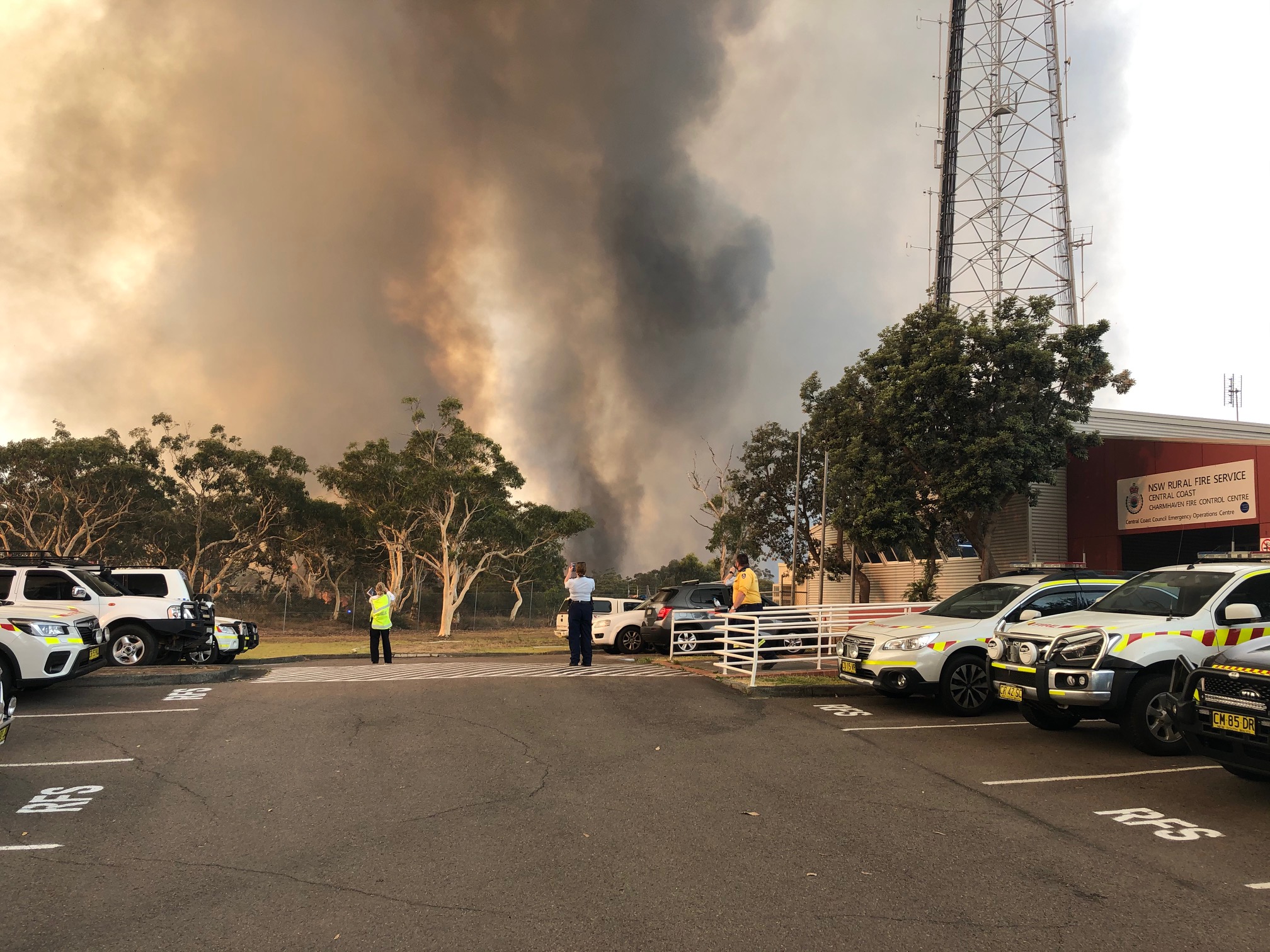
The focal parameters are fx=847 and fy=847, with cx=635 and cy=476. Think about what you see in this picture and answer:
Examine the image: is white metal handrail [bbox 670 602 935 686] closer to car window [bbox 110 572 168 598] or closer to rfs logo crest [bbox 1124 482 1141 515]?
car window [bbox 110 572 168 598]

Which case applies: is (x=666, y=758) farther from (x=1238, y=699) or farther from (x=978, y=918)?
(x=1238, y=699)

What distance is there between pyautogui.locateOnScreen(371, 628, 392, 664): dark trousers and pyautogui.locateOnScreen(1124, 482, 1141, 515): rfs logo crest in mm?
20815

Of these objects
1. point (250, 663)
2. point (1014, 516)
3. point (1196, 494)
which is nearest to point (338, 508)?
point (250, 663)

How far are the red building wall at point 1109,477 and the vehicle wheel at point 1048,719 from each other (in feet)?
51.3

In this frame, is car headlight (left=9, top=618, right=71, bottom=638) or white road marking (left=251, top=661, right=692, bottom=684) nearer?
car headlight (left=9, top=618, right=71, bottom=638)

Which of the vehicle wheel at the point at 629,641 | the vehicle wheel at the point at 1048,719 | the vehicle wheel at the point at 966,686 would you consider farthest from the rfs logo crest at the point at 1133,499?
the vehicle wheel at the point at 1048,719

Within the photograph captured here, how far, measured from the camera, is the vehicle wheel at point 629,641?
21062mm

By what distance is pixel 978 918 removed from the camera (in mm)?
4230

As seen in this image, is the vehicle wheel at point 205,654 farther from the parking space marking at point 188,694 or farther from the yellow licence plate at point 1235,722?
the yellow licence plate at point 1235,722

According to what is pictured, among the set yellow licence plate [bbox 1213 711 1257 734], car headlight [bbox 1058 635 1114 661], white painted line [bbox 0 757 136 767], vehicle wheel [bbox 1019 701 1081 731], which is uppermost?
car headlight [bbox 1058 635 1114 661]

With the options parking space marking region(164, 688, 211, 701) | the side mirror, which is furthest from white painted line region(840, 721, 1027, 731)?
parking space marking region(164, 688, 211, 701)

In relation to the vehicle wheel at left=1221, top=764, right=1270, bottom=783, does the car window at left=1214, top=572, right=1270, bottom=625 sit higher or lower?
higher

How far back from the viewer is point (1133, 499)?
24531mm

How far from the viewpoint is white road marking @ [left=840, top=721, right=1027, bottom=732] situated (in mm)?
9312
